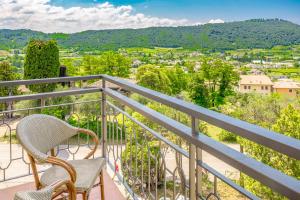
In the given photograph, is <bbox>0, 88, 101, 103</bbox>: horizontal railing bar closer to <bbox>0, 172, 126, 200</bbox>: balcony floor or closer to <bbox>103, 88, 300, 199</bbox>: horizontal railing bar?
<bbox>0, 172, 126, 200</bbox>: balcony floor

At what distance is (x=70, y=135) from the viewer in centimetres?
208

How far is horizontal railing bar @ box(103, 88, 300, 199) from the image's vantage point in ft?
2.71

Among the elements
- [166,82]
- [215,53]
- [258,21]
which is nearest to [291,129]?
[166,82]

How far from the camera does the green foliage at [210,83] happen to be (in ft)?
103

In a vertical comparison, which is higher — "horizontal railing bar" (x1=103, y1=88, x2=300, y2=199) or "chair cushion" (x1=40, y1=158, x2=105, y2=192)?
"horizontal railing bar" (x1=103, y1=88, x2=300, y2=199)

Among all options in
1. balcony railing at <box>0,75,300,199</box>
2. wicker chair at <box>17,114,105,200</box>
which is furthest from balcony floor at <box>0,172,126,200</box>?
wicker chair at <box>17,114,105,200</box>

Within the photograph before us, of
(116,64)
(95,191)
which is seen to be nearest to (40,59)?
(116,64)

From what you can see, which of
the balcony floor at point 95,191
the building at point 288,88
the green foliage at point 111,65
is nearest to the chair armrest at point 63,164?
the balcony floor at point 95,191

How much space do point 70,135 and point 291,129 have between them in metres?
17.0

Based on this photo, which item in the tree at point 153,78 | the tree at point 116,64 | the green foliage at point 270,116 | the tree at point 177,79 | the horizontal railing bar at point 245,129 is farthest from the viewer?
the tree at point 116,64

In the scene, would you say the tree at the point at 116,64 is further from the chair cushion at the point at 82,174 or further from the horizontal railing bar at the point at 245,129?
the horizontal railing bar at the point at 245,129

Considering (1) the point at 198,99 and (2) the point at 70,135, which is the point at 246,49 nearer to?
(1) the point at 198,99

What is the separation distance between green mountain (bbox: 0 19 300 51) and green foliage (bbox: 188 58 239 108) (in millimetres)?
2210

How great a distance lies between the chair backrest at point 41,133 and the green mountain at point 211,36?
23533mm
